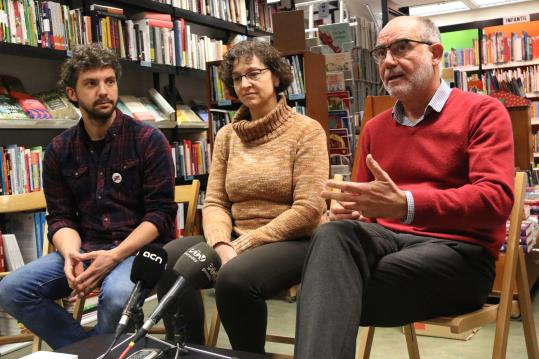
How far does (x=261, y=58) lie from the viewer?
2.03 m

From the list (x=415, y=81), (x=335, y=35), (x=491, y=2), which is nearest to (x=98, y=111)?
(x=415, y=81)

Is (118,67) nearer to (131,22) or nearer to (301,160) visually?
(301,160)

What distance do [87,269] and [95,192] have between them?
339mm

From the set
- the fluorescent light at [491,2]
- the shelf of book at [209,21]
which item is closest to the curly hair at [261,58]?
the shelf of book at [209,21]

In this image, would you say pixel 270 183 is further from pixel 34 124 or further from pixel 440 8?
pixel 440 8

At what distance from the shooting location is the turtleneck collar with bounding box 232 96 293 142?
1.96 meters

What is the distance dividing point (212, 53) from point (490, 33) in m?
4.43

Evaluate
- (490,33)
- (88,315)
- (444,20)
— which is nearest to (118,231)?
(88,315)

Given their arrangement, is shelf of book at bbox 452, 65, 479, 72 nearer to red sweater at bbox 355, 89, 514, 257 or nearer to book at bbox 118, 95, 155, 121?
book at bbox 118, 95, 155, 121

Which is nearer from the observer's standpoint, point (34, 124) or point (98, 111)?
point (98, 111)

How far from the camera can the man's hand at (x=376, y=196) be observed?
136 centimetres

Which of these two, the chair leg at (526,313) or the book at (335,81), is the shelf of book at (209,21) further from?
the chair leg at (526,313)

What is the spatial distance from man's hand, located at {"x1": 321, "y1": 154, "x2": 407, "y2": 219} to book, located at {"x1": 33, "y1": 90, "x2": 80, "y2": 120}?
7.28ft

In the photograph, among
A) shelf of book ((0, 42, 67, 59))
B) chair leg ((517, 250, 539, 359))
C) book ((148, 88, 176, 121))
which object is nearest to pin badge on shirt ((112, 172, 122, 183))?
shelf of book ((0, 42, 67, 59))
